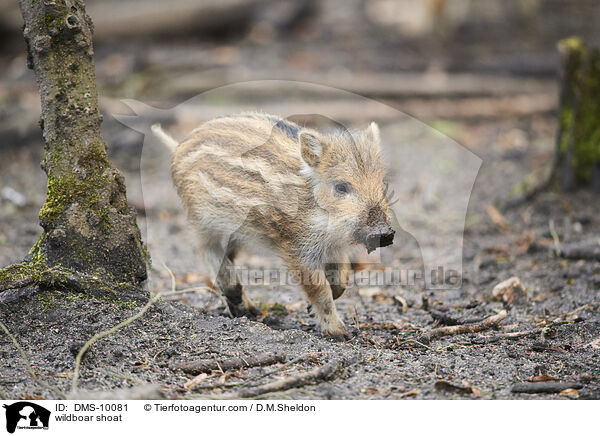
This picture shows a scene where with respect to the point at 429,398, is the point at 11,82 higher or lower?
higher

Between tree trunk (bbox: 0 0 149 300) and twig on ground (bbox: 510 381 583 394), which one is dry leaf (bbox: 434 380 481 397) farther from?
tree trunk (bbox: 0 0 149 300)

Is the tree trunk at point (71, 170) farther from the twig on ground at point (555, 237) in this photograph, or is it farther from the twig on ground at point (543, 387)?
the twig on ground at point (555, 237)

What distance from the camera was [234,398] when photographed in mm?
3355

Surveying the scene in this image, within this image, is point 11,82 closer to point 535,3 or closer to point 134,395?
point 134,395

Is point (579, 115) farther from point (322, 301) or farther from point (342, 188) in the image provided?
point (322, 301)

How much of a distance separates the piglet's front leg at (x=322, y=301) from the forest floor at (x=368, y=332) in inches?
4.2

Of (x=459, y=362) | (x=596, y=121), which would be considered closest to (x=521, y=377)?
(x=459, y=362)

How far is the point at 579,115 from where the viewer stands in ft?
21.5

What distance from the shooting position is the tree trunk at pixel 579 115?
6.54 m

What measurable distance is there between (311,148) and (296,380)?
1.59 meters

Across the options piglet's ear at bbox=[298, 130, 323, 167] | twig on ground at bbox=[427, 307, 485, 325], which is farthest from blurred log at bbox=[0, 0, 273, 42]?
twig on ground at bbox=[427, 307, 485, 325]
